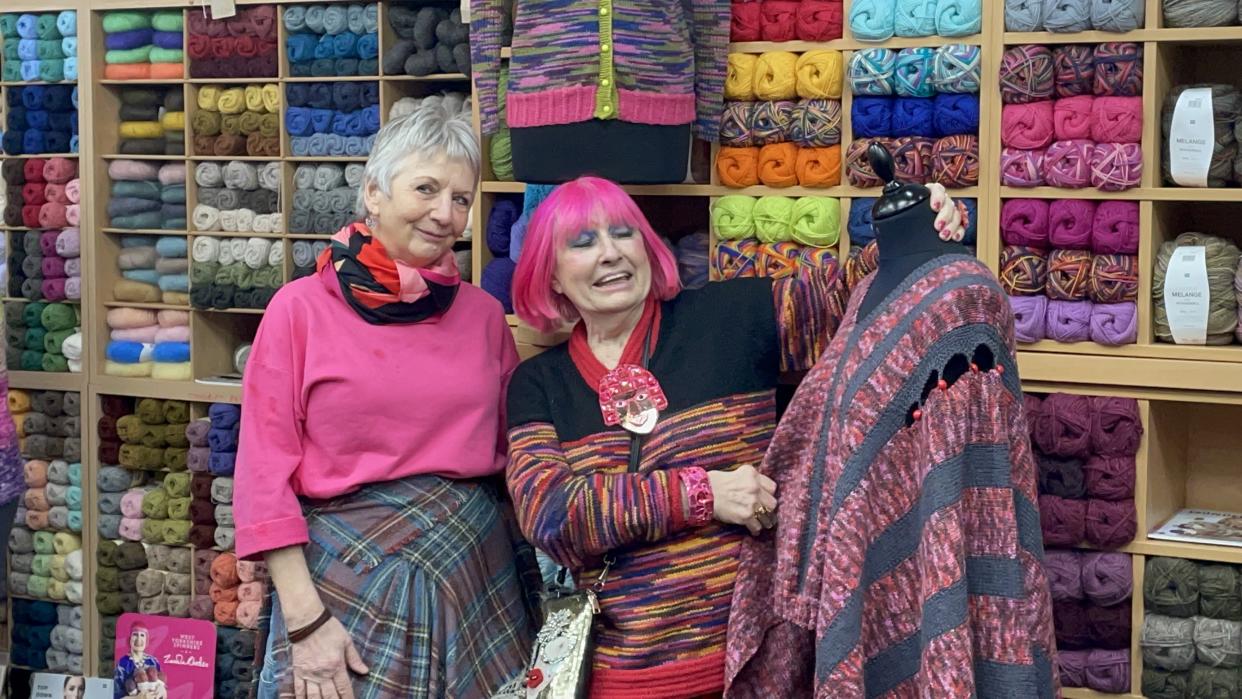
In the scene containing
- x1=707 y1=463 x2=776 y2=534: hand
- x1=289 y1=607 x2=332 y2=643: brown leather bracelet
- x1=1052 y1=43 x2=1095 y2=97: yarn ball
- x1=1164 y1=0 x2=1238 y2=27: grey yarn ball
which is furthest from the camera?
x1=1052 y1=43 x2=1095 y2=97: yarn ball

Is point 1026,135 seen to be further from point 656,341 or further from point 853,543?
point 853,543

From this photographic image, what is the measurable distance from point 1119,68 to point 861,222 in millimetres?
533

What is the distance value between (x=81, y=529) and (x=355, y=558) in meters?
2.19

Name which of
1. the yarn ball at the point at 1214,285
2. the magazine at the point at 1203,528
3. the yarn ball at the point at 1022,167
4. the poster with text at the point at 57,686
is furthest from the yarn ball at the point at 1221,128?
the poster with text at the point at 57,686

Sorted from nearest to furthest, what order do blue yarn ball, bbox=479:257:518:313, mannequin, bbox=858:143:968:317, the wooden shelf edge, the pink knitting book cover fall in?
mannequin, bbox=858:143:968:317, blue yarn ball, bbox=479:257:518:313, the pink knitting book cover, the wooden shelf edge

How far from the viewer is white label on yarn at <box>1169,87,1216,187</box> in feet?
8.55

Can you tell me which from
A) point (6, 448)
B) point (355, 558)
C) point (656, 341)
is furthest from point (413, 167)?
point (6, 448)

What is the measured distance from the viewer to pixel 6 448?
10.3ft

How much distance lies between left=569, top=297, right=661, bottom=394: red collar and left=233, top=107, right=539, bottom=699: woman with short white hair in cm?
16

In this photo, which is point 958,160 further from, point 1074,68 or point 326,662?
point 326,662

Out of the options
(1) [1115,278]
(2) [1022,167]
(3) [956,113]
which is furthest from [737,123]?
(1) [1115,278]

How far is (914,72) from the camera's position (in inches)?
109

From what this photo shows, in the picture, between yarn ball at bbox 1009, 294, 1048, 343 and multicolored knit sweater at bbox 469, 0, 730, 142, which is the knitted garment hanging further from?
yarn ball at bbox 1009, 294, 1048, 343

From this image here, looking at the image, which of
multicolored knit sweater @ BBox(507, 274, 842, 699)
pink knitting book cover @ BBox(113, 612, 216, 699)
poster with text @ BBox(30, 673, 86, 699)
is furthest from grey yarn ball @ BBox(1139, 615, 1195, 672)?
poster with text @ BBox(30, 673, 86, 699)
